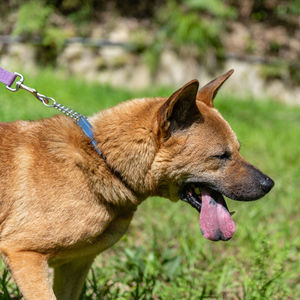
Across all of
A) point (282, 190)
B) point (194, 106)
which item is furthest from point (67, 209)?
point (282, 190)

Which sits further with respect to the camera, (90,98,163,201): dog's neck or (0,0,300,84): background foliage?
(0,0,300,84): background foliage

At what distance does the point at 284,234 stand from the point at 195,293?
152 cm

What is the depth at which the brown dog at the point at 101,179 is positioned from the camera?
2512 millimetres

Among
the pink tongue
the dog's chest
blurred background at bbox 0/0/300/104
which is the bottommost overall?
blurred background at bbox 0/0/300/104

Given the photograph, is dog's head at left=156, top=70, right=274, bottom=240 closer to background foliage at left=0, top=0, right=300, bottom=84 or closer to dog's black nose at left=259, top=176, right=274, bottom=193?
dog's black nose at left=259, top=176, right=274, bottom=193

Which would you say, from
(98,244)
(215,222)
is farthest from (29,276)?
(215,222)

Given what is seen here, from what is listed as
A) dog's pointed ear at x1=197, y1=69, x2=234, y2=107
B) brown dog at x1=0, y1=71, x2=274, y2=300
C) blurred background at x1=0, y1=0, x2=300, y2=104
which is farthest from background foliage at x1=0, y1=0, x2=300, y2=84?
brown dog at x1=0, y1=71, x2=274, y2=300

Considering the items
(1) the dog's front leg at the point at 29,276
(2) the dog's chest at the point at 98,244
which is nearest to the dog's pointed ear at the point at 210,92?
(2) the dog's chest at the point at 98,244

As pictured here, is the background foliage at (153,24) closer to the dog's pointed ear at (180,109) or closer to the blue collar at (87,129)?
the blue collar at (87,129)

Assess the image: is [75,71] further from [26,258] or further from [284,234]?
[26,258]

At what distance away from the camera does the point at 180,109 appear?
2.76m

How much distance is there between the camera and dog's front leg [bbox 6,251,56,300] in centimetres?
242

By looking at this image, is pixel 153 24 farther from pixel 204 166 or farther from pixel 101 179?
pixel 101 179

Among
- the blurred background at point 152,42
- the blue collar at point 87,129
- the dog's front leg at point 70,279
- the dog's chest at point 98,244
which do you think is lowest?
the blurred background at point 152,42
